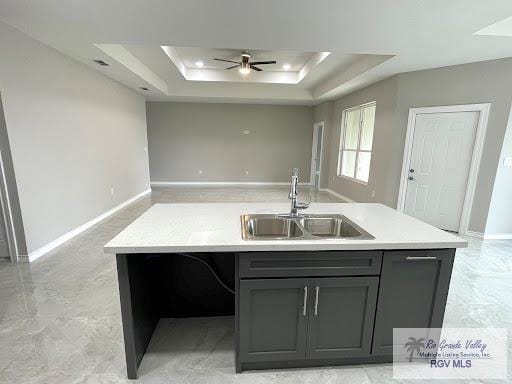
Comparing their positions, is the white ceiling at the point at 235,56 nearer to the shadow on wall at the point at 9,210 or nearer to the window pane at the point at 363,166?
the window pane at the point at 363,166

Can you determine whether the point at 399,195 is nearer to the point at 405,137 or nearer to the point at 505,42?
the point at 405,137

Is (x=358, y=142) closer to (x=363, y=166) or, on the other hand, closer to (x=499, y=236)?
(x=363, y=166)

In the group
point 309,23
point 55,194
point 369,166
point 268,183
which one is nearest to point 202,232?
point 309,23

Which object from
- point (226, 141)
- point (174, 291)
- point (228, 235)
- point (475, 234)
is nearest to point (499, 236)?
point (475, 234)

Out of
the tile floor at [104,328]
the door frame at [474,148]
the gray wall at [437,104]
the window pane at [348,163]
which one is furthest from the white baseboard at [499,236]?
the window pane at [348,163]

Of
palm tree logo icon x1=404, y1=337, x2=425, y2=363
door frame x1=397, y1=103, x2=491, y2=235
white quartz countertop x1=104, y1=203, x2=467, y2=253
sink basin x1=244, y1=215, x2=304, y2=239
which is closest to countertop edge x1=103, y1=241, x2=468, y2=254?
white quartz countertop x1=104, y1=203, x2=467, y2=253

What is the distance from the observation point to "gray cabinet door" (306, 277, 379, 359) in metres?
1.43

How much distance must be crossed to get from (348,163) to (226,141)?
3592 millimetres

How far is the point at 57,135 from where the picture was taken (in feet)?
10.7

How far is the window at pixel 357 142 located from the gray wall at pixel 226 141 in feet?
5.58

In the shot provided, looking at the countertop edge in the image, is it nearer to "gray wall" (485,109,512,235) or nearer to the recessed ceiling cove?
"gray wall" (485,109,512,235)

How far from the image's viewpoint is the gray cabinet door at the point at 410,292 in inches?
56.2

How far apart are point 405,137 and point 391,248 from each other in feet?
11.6

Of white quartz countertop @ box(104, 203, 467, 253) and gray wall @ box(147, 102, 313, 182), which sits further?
gray wall @ box(147, 102, 313, 182)
